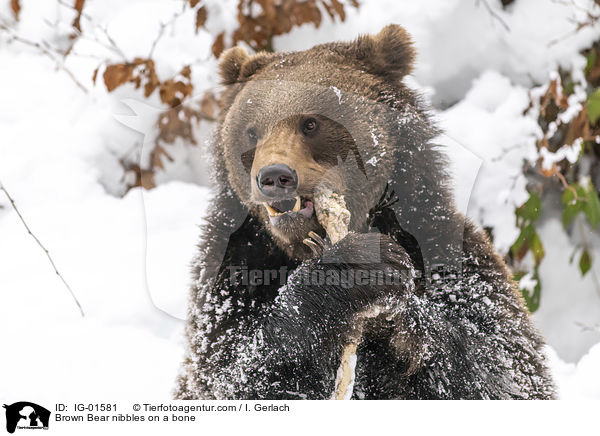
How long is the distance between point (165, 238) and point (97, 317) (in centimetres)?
40

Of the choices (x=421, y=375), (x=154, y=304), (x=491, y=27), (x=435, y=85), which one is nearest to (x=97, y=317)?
(x=154, y=304)

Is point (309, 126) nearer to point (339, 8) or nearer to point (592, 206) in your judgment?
point (339, 8)

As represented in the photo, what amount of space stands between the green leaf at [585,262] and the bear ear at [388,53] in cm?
94

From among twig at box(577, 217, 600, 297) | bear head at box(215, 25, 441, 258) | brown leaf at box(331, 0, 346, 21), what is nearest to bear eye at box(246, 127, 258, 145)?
bear head at box(215, 25, 441, 258)

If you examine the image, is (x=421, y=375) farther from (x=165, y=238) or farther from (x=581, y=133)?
(x=581, y=133)

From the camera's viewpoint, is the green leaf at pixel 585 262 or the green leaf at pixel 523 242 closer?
the green leaf at pixel 523 242

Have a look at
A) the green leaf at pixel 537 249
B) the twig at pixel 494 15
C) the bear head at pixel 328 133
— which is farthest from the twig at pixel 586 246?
the bear head at pixel 328 133

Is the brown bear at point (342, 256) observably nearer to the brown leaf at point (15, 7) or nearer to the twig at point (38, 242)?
the twig at point (38, 242)

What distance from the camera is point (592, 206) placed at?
5.71 ft

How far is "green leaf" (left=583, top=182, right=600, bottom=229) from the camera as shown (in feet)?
5.67

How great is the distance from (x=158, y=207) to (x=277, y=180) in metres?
0.37

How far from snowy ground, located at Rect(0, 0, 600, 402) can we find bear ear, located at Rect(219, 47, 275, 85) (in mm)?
132

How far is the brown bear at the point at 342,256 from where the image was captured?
3.67 feet

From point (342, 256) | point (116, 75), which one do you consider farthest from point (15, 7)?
point (342, 256)
